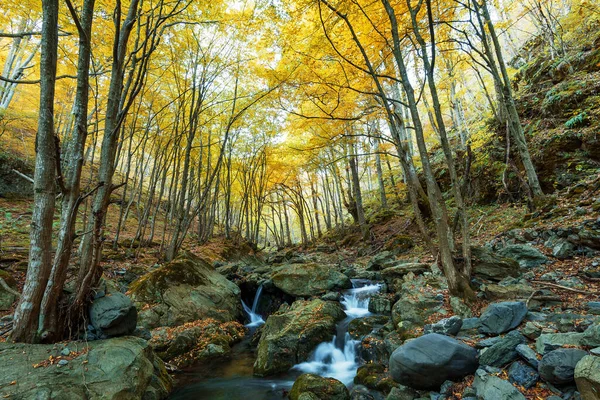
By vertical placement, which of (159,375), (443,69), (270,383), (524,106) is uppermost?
(443,69)

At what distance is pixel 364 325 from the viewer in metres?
6.10

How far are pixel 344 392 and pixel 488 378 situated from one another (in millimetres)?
2020

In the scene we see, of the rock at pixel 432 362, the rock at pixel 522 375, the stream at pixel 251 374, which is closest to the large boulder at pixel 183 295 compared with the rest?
the stream at pixel 251 374

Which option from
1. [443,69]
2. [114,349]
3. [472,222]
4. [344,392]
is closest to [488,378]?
[344,392]

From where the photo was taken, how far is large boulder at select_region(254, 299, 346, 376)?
5.52 m

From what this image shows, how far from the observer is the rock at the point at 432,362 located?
3223 millimetres

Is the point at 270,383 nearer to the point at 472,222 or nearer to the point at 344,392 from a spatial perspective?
the point at 344,392

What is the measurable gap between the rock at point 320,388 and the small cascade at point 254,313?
4579 mm

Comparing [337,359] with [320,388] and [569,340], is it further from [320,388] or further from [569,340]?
[569,340]

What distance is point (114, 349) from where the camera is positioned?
12.3ft

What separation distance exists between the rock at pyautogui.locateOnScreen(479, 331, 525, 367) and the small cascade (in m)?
6.81

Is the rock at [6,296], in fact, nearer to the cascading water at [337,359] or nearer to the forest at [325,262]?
Result: the forest at [325,262]

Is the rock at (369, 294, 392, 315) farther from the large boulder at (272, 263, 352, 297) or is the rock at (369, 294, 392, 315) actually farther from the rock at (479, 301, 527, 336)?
the rock at (479, 301, 527, 336)

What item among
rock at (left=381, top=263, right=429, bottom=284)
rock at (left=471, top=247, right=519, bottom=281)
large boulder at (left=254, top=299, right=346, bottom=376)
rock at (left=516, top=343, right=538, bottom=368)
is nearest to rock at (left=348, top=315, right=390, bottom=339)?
large boulder at (left=254, top=299, right=346, bottom=376)
